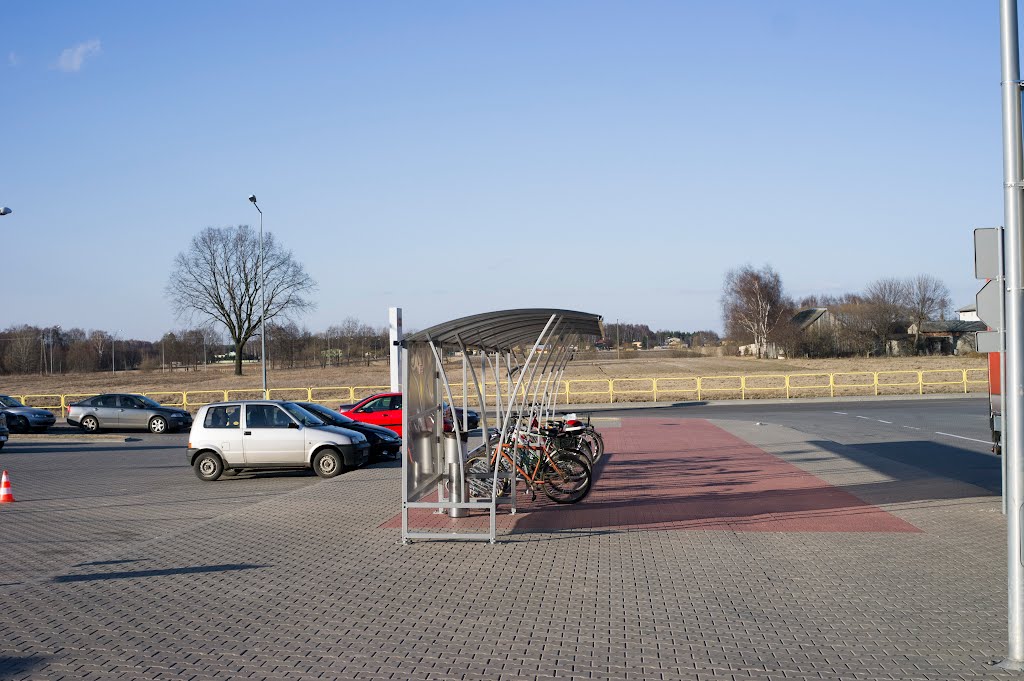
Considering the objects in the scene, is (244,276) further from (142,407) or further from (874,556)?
(874,556)

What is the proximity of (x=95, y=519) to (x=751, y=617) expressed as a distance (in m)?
9.29

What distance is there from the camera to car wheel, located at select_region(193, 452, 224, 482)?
17.2 m

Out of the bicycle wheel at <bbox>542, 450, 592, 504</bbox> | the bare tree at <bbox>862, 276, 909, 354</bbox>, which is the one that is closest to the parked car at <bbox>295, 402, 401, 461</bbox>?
the bicycle wheel at <bbox>542, 450, 592, 504</bbox>

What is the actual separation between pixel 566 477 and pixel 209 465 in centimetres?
759

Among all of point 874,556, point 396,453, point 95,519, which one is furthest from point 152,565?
point 396,453

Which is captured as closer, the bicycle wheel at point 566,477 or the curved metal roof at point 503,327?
the curved metal roof at point 503,327

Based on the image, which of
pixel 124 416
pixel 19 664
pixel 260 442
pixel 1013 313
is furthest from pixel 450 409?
pixel 124 416

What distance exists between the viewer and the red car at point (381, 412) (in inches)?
1008

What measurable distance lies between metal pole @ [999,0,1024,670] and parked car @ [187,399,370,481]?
13159 mm

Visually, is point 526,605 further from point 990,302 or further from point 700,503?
point 700,503

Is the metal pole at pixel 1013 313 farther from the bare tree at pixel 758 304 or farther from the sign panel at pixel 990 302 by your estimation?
the bare tree at pixel 758 304

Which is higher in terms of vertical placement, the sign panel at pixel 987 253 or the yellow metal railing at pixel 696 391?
the sign panel at pixel 987 253

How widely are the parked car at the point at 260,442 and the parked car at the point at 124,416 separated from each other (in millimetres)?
15375

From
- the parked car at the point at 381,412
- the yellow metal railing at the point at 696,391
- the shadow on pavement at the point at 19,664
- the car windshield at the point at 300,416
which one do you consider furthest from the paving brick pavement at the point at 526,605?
the yellow metal railing at the point at 696,391
